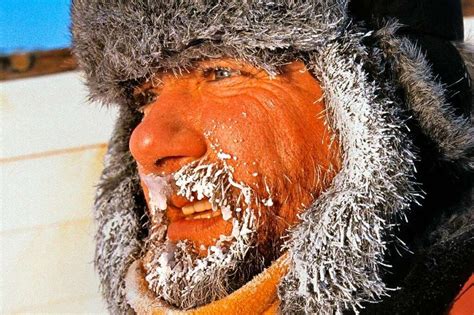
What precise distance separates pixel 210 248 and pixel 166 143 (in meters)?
0.20

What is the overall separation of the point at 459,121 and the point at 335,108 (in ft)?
0.78

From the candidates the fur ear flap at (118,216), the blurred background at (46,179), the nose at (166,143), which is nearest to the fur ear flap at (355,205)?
the nose at (166,143)

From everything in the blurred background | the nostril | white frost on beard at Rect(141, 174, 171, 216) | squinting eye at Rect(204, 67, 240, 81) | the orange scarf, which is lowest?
the blurred background

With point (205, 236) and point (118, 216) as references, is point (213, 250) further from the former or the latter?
point (118, 216)

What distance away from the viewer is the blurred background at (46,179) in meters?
2.20

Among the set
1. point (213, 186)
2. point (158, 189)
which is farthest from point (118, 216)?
point (213, 186)

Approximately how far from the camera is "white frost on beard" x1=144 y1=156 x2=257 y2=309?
1.20 m

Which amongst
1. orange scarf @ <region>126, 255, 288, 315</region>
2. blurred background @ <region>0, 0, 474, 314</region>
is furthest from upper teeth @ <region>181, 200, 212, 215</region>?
blurred background @ <region>0, 0, 474, 314</region>

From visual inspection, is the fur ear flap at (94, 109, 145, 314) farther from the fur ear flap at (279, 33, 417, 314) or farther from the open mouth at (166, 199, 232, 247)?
the fur ear flap at (279, 33, 417, 314)

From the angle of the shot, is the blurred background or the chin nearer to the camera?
the chin

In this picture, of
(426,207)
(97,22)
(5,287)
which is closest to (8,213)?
(5,287)

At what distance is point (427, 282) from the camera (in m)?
1.15

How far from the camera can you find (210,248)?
1232 mm

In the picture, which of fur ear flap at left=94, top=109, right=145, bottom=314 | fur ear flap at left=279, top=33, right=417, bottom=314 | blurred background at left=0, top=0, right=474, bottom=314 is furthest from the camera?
blurred background at left=0, top=0, right=474, bottom=314
